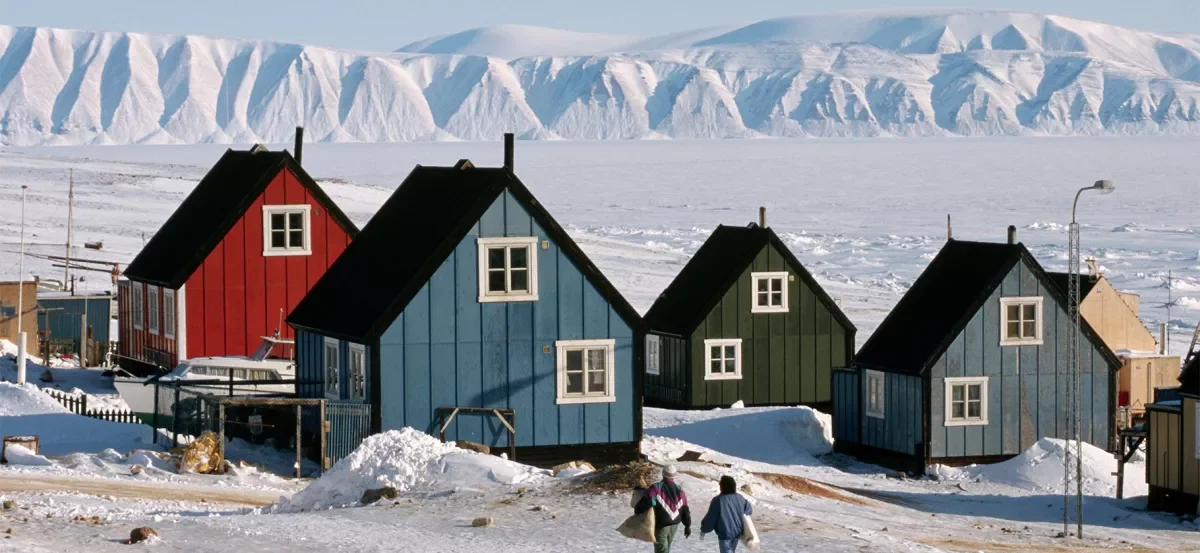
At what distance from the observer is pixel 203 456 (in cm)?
3195

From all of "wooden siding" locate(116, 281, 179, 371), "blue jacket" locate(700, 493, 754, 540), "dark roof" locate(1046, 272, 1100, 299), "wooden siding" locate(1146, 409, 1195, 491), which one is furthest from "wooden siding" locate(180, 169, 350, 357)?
"blue jacket" locate(700, 493, 754, 540)

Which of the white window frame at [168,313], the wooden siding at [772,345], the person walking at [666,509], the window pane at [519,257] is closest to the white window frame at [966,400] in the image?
the wooden siding at [772,345]

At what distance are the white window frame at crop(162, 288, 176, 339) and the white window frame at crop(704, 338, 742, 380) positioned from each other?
12674mm

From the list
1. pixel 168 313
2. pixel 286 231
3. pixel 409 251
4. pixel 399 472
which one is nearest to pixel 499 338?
pixel 409 251

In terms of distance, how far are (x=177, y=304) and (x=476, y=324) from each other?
11709 mm

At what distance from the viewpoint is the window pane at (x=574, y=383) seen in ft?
113

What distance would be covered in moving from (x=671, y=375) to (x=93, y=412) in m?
15.5

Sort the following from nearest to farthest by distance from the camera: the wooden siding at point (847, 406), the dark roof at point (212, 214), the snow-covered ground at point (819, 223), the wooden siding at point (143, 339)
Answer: the wooden siding at point (847, 406), the dark roof at point (212, 214), the wooden siding at point (143, 339), the snow-covered ground at point (819, 223)

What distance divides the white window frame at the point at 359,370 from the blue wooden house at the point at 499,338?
39mm

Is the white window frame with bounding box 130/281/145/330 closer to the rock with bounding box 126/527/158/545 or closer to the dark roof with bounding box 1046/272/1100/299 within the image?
the dark roof with bounding box 1046/272/1100/299

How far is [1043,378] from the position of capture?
41219 mm

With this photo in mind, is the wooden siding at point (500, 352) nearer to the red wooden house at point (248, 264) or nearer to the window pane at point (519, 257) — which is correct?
the window pane at point (519, 257)

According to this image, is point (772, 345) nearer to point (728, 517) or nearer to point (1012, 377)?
point (1012, 377)

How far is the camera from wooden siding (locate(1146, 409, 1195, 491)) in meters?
35.5
